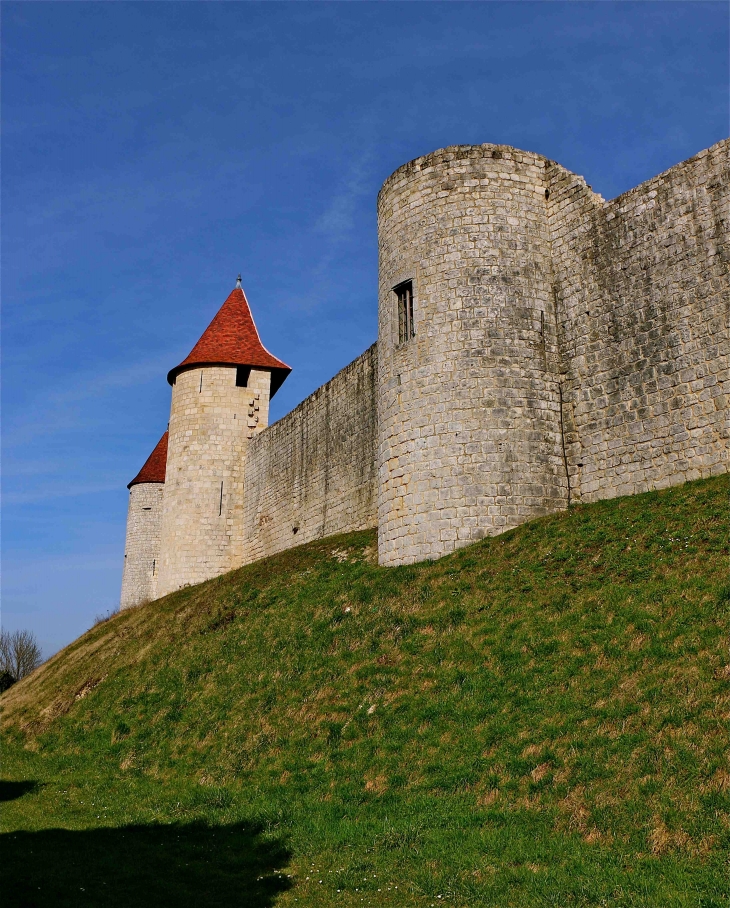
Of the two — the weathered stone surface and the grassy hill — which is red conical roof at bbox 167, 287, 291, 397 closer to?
the weathered stone surface

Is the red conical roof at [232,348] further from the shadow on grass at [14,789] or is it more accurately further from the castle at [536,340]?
the shadow on grass at [14,789]

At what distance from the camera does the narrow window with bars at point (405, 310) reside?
52.5ft

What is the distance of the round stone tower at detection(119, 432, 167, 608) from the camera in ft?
113

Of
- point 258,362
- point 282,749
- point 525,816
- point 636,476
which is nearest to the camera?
point 525,816

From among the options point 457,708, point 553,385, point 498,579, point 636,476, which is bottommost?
point 457,708

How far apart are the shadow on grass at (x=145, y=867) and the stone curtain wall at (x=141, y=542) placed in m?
24.8

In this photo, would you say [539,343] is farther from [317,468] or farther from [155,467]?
[155,467]

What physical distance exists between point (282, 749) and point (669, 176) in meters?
10.9

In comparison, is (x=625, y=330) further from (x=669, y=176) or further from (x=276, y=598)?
(x=276, y=598)

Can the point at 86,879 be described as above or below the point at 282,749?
below

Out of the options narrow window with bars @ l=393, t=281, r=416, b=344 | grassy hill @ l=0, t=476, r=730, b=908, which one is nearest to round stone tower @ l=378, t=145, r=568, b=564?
narrow window with bars @ l=393, t=281, r=416, b=344

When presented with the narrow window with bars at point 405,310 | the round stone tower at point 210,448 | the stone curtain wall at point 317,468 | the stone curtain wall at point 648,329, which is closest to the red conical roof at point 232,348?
the round stone tower at point 210,448

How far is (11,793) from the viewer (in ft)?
42.1

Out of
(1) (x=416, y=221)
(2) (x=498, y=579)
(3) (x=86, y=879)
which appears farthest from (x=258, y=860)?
(1) (x=416, y=221)
